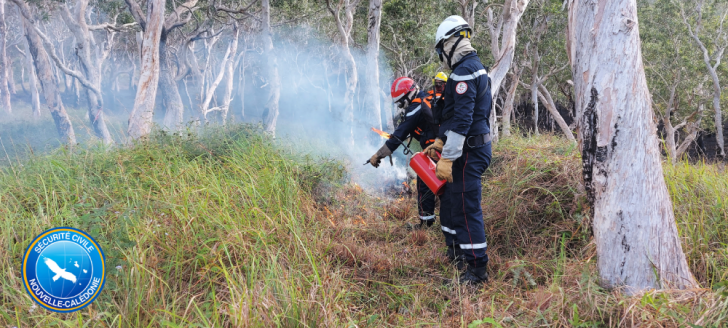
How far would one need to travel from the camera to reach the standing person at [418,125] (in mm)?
3891

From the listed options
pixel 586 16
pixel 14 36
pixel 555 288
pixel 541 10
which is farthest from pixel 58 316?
pixel 14 36

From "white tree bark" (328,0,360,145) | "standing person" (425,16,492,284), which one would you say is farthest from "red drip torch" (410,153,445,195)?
"white tree bark" (328,0,360,145)

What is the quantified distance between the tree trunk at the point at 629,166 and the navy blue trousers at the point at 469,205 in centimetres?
87

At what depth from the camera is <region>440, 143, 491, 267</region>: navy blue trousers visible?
2852 mm

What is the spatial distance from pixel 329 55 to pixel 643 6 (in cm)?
1641

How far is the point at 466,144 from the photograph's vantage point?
2.95m

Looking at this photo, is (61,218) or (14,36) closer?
(61,218)

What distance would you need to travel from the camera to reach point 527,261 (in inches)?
118

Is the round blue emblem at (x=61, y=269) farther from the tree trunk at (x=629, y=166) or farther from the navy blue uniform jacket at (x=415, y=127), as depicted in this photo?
the navy blue uniform jacket at (x=415, y=127)

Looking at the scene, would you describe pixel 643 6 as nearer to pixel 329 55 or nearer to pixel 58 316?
pixel 329 55

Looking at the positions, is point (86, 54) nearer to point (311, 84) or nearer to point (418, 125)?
point (418, 125)

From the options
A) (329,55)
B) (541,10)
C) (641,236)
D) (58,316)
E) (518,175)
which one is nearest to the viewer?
(58,316)

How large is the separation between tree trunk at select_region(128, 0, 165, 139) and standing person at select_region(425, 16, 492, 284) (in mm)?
6692

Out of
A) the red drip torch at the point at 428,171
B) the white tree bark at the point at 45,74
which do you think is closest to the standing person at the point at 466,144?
the red drip torch at the point at 428,171
